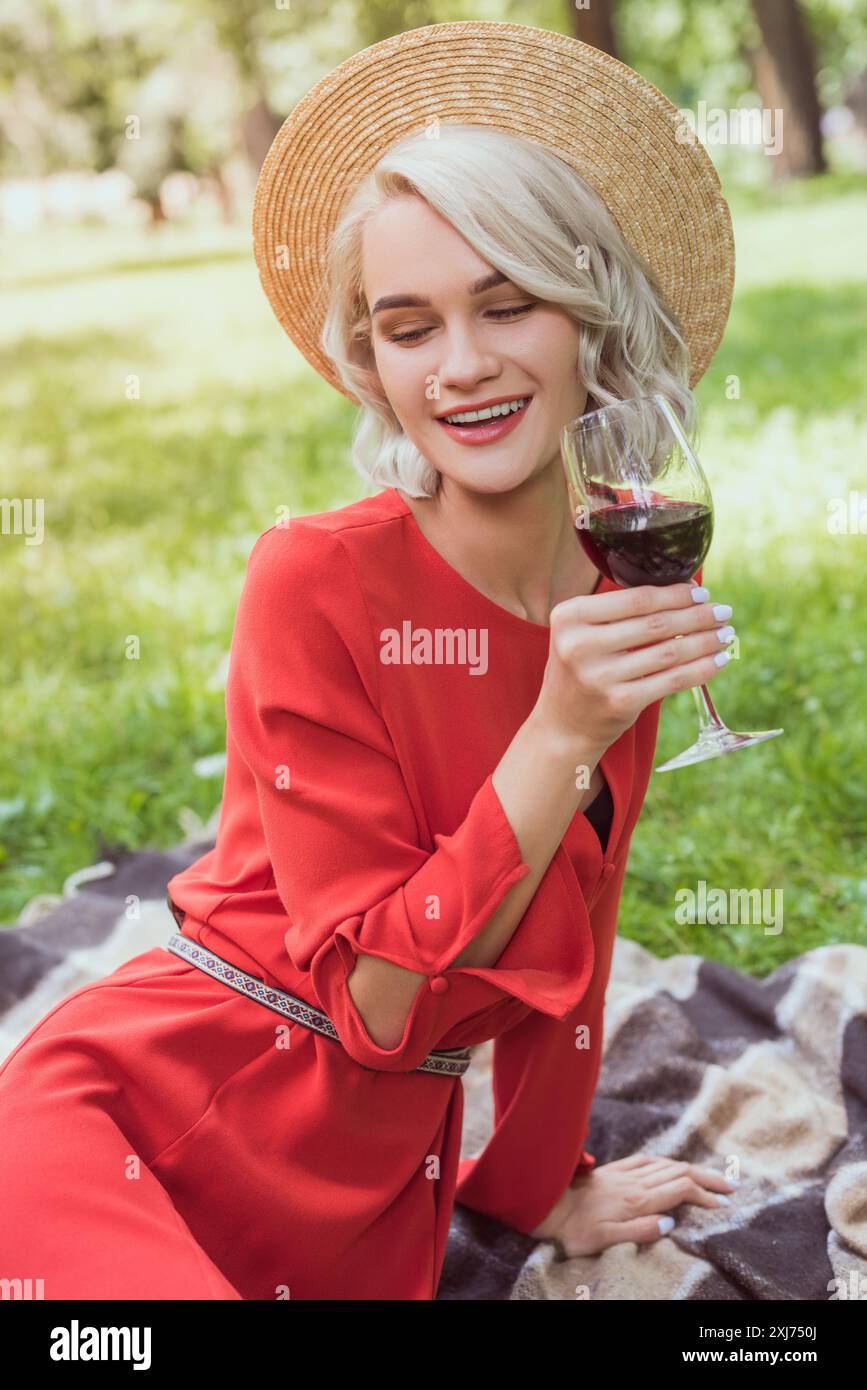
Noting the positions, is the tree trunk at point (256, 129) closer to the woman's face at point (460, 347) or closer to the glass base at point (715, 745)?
the woman's face at point (460, 347)

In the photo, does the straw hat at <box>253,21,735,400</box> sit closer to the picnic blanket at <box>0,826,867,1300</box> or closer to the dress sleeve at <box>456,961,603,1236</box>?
the dress sleeve at <box>456,961,603,1236</box>

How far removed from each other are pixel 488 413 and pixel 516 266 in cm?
23

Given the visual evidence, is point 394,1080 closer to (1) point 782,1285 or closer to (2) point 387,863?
(2) point 387,863

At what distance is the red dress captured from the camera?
7.25ft

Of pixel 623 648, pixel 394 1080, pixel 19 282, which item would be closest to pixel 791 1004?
pixel 394 1080

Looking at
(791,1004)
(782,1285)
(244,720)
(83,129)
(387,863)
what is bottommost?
(782,1285)

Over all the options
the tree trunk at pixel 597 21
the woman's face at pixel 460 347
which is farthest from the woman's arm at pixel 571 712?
the tree trunk at pixel 597 21

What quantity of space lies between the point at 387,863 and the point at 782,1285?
1.29 meters

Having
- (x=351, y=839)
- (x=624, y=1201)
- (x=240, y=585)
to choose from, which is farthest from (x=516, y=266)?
(x=240, y=585)

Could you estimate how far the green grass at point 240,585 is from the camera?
4.29m

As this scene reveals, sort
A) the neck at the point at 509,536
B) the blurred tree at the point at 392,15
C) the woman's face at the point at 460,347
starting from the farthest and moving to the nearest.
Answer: the blurred tree at the point at 392,15 → the neck at the point at 509,536 → the woman's face at the point at 460,347

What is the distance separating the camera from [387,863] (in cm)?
231

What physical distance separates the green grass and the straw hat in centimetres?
194

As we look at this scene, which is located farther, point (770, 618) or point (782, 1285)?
point (770, 618)
